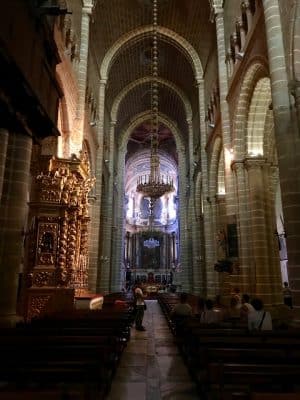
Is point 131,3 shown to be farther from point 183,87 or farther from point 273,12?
point 273,12

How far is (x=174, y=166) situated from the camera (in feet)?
131

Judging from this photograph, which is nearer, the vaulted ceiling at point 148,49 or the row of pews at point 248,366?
the row of pews at point 248,366

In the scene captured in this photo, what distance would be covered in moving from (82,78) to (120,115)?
13.9 metres

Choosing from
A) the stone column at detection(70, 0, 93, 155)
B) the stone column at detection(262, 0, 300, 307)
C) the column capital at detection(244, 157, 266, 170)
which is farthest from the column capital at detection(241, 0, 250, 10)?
the stone column at detection(70, 0, 93, 155)

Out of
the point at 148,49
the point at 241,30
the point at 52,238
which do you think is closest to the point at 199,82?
the point at 148,49

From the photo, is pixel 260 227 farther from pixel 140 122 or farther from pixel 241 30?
pixel 140 122

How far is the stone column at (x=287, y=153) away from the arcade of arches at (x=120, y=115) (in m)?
0.03

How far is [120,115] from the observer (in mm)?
28750

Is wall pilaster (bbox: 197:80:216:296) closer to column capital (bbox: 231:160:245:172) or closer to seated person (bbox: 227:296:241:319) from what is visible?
column capital (bbox: 231:160:245:172)

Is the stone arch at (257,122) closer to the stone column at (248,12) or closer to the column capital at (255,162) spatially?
the column capital at (255,162)

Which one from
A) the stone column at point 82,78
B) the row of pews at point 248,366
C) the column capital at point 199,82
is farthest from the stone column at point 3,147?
the column capital at point 199,82

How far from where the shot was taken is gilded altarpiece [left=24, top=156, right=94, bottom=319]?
31.9ft

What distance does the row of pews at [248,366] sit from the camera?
2.88 metres

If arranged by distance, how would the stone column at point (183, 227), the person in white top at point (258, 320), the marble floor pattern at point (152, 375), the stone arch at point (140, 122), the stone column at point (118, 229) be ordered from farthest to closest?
the stone arch at point (140, 122) < the stone column at point (118, 229) < the stone column at point (183, 227) < the person in white top at point (258, 320) < the marble floor pattern at point (152, 375)
